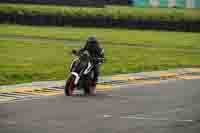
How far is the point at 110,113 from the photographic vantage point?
17.1 m

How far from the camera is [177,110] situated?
1798 centimetres

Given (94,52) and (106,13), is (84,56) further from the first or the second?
(106,13)

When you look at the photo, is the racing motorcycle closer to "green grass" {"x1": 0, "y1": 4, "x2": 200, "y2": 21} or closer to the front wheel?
the front wheel

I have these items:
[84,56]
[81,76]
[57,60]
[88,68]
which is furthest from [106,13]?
[81,76]

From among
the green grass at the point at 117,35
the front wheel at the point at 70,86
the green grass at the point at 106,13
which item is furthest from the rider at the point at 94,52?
the green grass at the point at 106,13

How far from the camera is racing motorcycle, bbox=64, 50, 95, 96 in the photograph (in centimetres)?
2031

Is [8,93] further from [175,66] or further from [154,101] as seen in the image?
[175,66]

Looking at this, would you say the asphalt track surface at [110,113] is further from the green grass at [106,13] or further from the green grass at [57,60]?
the green grass at [106,13]

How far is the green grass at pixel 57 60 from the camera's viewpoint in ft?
84.8

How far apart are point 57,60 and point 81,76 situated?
10534 millimetres

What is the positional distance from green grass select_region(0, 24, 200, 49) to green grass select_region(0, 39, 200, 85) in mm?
2815

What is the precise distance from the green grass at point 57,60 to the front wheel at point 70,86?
3.53 m

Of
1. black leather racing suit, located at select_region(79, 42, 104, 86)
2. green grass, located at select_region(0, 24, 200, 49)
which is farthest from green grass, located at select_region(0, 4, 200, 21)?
black leather racing suit, located at select_region(79, 42, 104, 86)

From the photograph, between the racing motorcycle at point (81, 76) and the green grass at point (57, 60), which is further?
the green grass at point (57, 60)
